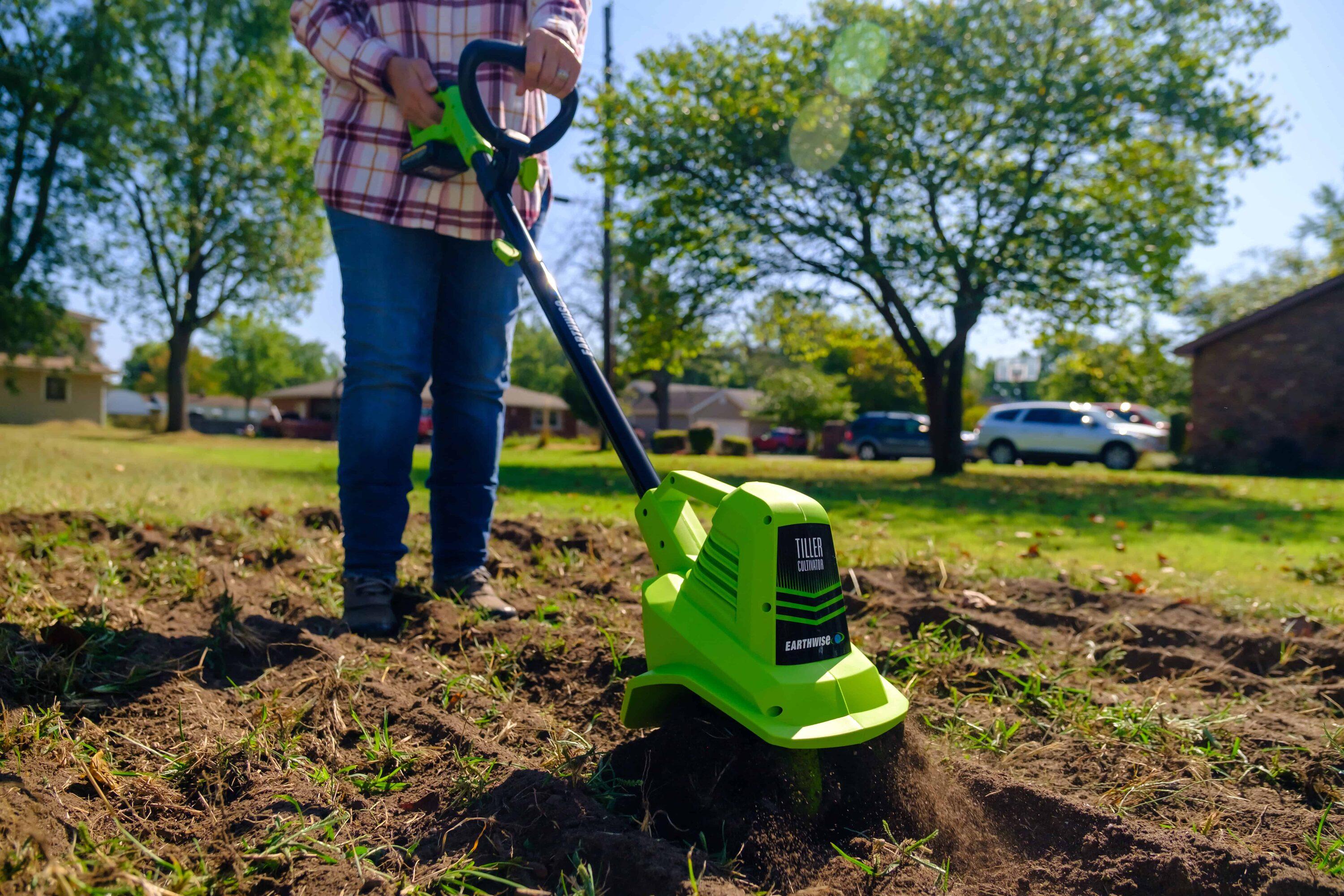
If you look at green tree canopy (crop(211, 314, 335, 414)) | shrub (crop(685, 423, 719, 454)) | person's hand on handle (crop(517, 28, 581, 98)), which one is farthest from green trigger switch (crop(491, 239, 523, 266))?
green tree canopy (crop(211, 314, 335, 414))

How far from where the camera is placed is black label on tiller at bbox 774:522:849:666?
129 cm

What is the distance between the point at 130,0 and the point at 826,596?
26.1m

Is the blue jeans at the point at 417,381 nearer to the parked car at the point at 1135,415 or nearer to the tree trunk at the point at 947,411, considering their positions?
the tree trunk at the point at 947,411

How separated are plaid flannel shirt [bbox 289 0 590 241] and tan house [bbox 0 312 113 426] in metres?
34.9

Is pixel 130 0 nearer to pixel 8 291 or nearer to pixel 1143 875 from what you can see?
pixel 8 291

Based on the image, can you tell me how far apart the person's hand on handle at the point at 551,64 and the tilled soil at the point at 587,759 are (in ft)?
4.79

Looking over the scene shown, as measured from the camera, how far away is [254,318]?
28.5m

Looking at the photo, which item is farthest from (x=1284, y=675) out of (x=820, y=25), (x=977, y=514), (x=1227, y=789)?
(x=820, y=25)

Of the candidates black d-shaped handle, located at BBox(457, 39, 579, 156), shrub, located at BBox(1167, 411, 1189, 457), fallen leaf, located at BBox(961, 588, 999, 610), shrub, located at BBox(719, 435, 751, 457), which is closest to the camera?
black d-shaped handle, located at BBox(457, 39, 579, 156)

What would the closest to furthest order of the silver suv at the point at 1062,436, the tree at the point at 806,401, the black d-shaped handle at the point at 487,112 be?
the black d-shaped handle at the point at 487,112
the silver suv at the point at 1062,436
the tree at the point at 806,401

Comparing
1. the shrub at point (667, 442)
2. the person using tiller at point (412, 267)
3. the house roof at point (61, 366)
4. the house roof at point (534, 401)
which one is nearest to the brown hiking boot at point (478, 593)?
the person using tiller at point (412, 267)

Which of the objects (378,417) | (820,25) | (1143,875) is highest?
(820,25)

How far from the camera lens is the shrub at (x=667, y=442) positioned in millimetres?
23969

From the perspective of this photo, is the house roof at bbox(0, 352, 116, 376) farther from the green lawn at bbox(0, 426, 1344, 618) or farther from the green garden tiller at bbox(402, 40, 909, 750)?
the green garden tiller at bbox(402, 40, 909, 750)
